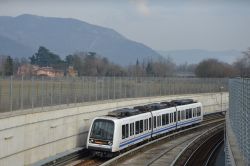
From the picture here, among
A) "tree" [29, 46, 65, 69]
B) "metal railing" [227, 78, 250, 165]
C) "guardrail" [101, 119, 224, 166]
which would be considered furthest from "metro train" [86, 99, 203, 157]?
"tree" [29, 46, 65, 69]

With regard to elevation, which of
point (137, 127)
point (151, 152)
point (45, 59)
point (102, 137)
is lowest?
point (151, 152)

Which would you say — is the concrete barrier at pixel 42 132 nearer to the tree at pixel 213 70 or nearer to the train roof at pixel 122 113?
the train roof at pixel 122 113

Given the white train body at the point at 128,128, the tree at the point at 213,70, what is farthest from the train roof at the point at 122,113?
the tree at the point at 213,70

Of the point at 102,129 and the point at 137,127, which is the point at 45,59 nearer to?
the point at 137,127

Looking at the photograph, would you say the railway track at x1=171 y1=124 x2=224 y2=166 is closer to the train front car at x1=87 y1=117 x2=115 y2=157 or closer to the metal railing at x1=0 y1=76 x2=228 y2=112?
the train front car at x1=87 y1=117 x2=115 y2=157

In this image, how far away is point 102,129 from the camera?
28922mm

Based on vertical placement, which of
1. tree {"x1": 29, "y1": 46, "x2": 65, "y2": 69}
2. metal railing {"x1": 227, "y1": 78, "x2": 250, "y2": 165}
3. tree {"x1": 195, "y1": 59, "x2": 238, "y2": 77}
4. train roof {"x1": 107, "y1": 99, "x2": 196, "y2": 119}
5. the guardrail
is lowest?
the guardrail

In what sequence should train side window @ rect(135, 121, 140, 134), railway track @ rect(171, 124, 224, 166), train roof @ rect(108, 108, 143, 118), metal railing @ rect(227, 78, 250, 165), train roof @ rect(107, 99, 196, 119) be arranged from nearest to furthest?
metal railing @ rect(227, 78, 250, 165)
railway track @ rect(171, 124, 224, 166)
train roof @ rect(108, 108, 143, 118)
train roof @ rect(107, 99, 196, 119)
train side window @ rect(135, 121, 140, 134)

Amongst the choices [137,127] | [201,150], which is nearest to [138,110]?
[137,127]

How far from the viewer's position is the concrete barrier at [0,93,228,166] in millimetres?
22422

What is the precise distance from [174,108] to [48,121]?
17.3 m

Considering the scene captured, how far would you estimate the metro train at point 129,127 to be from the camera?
2870 centimetres

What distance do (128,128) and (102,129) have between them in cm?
241

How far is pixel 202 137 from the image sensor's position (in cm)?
4156
